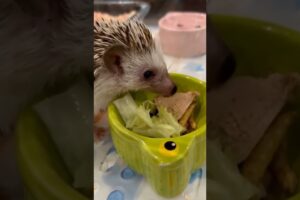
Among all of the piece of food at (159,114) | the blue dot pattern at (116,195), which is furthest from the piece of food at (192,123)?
the blue dot pattern at (116,195)

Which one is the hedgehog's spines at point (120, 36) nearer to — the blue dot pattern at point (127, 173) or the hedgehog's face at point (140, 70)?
the hedgehog's face at point (140, 70)

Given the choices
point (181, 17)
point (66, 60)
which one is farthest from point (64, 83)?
point (181, 17)

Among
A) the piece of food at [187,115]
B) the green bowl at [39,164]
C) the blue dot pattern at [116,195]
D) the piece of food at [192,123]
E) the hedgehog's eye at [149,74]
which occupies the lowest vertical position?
the blue dot pattern at [116,195]

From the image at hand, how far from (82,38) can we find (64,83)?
2.3 inches

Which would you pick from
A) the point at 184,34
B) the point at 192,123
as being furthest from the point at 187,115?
the point at 184,34

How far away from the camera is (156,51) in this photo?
46 cm

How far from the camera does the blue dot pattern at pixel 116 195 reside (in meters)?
0.45

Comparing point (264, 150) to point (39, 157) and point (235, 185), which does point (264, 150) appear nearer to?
point (235, 185)

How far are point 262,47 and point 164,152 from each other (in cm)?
17

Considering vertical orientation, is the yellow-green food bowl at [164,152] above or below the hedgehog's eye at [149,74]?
below

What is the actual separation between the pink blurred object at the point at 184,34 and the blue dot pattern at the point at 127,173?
0.47 feet

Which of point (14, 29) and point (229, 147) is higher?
point (14, 29)

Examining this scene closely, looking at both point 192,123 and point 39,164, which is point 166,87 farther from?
point 39,164

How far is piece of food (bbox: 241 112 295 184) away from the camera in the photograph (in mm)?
457
